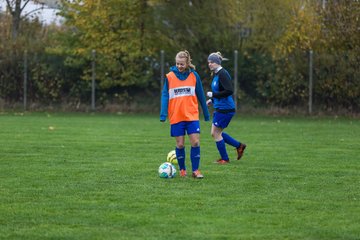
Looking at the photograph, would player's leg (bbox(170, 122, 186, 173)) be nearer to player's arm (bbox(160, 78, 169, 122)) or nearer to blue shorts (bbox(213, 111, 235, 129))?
player's arm (bbox(160, 78, 169, 122))

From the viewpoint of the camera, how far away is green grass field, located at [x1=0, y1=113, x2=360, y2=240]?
7090 mm

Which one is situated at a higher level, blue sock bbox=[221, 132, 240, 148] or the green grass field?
blue sock bbox=[221, 132, 240, 148]

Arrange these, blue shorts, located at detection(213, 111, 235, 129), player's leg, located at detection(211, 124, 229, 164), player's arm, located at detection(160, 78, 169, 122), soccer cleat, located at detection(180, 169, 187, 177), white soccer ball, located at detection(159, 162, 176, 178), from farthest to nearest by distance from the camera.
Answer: blue shorts, located at detection(213, 111, 235, 129), player's leg, located at detection(211, 124, 229, 164), soccer cleat, located at detection(180, 169, 187, 177), player's arm, located at detection(160, 78, 169, 122), white soccer ball, located at detection(159, 162, 176, 178)

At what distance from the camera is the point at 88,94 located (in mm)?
29109

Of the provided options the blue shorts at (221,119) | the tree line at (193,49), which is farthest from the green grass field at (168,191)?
the tree line at (193,49)

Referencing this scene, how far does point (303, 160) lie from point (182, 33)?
17572mm

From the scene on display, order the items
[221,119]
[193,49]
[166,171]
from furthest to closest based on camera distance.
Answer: [193,49], [221,119], [166,171]

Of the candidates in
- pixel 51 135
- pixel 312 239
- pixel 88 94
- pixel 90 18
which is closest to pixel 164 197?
pixel 312 239

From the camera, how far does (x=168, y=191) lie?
9320mm

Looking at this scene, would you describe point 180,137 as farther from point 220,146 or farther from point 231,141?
point 231,141

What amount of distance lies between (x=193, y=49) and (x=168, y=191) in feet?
68.5

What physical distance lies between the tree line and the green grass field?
10184 millimetres

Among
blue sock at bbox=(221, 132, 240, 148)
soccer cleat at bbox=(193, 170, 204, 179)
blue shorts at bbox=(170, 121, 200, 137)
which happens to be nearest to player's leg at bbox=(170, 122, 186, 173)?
blue shorts at bbox=(170, 121, 200, 137)

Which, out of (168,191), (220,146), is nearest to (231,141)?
(220,146)
